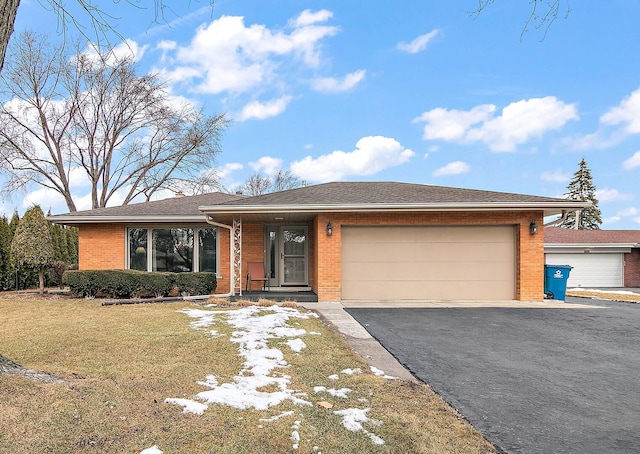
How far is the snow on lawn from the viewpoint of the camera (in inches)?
121

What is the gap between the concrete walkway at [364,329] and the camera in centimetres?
466

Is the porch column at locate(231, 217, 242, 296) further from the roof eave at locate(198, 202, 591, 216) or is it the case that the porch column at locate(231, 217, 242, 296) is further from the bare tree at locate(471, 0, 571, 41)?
the bare tree at locate(471, 0, 571, 41)

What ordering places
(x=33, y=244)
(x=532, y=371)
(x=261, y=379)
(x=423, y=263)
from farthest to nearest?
(x=33, y=244)
(x=423, y=263)
(x=532, y=371)
(x=261, y=379)

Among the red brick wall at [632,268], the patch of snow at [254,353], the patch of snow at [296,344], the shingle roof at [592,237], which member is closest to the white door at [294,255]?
the patch of snow at [254,353]

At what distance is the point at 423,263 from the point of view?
10.8m

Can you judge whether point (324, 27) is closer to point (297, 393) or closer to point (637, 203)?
point (297, 393)

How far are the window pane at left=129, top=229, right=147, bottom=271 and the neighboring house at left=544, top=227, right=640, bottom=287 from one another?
18.8m

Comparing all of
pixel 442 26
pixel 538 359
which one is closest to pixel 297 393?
pixel 538 359

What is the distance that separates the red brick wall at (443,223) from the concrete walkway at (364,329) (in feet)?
1.50

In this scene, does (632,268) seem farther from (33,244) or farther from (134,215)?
(33,244)

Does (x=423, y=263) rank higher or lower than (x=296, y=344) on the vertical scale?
higher

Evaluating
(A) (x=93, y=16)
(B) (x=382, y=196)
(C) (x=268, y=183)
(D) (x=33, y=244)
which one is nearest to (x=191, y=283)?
(D) (x=33, y=244)

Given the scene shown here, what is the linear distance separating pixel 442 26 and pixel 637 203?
25.6 meters

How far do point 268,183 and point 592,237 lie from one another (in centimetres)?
2484
